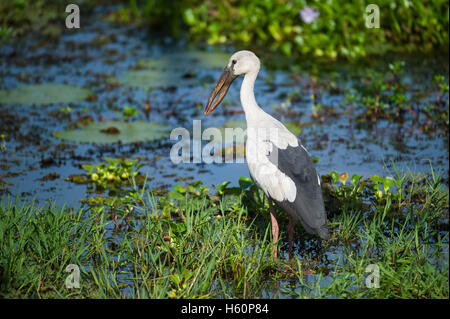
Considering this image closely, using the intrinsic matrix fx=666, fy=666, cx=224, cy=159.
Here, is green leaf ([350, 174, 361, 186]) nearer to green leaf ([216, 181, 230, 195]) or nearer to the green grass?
the green grass

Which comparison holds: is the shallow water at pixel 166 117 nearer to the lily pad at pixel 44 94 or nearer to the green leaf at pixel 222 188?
the lily pad at pixel 44 94

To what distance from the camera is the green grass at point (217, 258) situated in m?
3.85

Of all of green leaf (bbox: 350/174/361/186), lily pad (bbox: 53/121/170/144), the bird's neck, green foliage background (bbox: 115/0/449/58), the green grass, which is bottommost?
the green grass

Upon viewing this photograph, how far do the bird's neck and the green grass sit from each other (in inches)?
27.8

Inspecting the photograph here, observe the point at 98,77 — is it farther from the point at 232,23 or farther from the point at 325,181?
the point at 325,181

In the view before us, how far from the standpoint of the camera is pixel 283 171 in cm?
421

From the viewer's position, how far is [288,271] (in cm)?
425

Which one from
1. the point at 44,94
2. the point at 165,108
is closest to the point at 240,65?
the point at 165,108

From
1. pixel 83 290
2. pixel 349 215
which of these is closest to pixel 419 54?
pixel 349 215

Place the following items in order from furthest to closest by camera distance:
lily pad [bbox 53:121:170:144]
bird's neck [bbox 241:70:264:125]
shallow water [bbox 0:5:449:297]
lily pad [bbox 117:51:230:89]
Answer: lily pad [bbox 117:51:230:89], lily pad [bbox 53:121:170:144], shallow water [bbox 0:5:449:297], bird's neck [bbox 241:70:264:125]

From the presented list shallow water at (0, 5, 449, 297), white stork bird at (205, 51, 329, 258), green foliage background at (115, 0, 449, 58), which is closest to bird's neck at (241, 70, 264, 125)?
white stork bird at (205, 51, 329, 258)

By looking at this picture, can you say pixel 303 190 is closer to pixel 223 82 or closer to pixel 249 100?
pixel 249 100

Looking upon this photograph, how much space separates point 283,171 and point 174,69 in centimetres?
544

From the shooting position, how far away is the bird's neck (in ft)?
14.9
